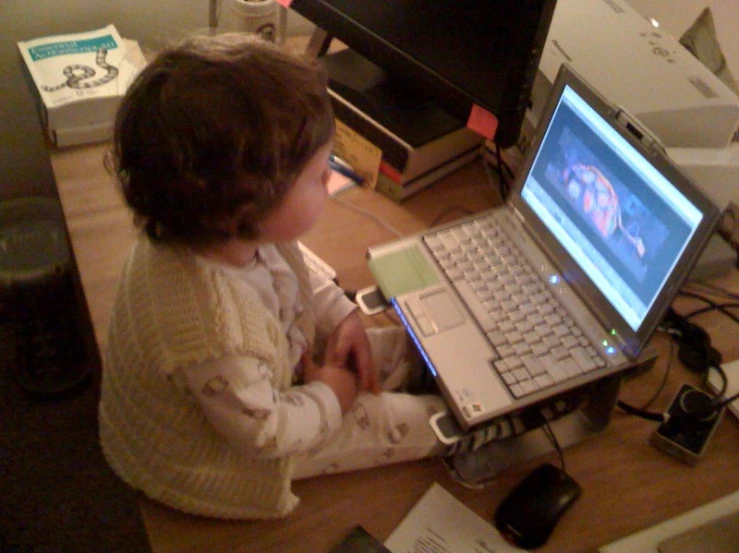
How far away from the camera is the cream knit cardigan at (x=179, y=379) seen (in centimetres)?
65

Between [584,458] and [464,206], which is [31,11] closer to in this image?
[464,206]

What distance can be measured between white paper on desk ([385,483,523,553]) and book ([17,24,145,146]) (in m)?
0.73

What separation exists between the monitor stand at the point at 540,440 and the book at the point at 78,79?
0.73 metres

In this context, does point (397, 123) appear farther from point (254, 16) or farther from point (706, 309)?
point (706, 309)

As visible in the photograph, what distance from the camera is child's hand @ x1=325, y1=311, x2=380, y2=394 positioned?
855 millimetres

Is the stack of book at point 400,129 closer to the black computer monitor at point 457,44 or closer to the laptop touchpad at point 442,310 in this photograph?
the black computer monitor at point 457,44

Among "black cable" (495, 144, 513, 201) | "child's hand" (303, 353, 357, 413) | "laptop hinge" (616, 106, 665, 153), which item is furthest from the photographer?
"black cable" (495, 144, 513, 201)

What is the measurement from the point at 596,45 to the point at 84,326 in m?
1.12

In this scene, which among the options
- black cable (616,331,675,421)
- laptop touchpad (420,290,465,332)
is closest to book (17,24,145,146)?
laptop touchpad (420,290,465,332)

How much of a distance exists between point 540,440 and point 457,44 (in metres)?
0.52

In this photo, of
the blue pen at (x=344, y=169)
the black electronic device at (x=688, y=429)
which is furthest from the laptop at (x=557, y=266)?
the blue pen at (x=344, y=169)

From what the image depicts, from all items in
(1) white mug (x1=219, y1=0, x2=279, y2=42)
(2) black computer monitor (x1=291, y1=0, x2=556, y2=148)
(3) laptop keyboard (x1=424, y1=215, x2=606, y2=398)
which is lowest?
(3) laptop keyboard (x1=424, y1=215, x2=606, y2=398)

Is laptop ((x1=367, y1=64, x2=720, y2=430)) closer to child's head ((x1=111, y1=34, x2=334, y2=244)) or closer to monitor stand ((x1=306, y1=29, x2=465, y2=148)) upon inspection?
monitor stand ((x1=306, y1=29, x2=465, y2=148))

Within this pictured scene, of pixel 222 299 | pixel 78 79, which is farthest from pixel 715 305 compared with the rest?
pixel 78 79
